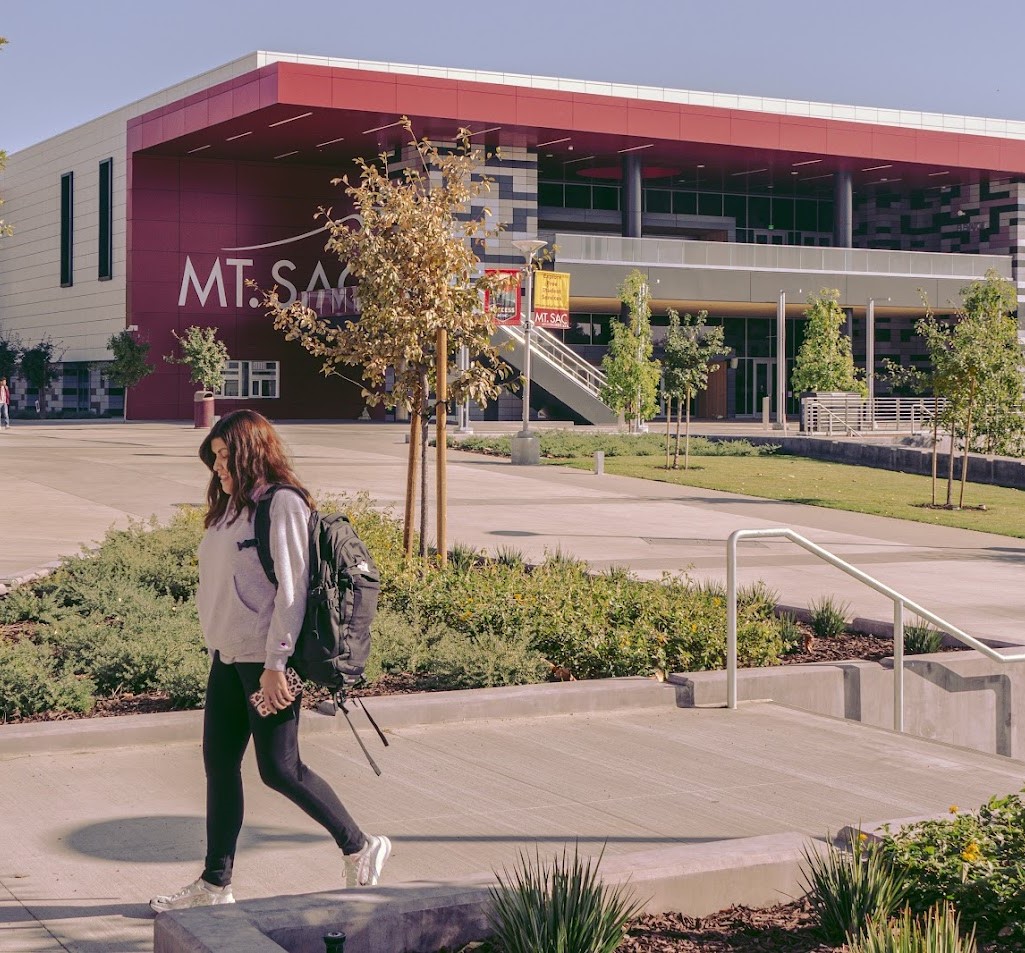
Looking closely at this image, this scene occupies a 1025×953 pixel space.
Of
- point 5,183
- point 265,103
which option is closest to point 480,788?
point 265,103

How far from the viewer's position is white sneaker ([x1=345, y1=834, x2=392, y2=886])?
5422 mm

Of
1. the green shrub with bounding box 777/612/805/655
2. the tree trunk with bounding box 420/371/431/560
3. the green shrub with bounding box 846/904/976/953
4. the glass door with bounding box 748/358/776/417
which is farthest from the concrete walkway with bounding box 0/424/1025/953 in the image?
the glass door with bounding box 748/358/776/417

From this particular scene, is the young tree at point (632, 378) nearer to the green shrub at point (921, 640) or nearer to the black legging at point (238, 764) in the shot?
the green shrub at point (921, 640)

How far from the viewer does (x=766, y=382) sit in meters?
64.8

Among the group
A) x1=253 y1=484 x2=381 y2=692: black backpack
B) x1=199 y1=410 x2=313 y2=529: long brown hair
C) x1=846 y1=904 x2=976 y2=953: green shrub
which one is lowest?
x1=846 y1=904 x2=976 y2=953: green shrub

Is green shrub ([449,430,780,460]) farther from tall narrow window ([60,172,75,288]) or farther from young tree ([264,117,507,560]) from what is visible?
tall narrow window ([60,172,75,288])

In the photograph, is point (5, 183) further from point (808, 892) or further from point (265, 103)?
point (808, 892)

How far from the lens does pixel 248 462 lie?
5.24 metres

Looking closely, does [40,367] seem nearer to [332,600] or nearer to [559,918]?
[332,600]

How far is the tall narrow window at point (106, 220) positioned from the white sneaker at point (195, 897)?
59081mm

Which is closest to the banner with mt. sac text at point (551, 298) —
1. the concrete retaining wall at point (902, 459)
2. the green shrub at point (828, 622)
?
the concrete retaining wall at point (902, 459)

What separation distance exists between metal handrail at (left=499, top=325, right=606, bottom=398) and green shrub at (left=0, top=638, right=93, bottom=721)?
135 feet

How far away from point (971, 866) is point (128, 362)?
171 ft

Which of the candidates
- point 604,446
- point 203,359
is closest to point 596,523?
point 604,446
